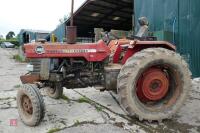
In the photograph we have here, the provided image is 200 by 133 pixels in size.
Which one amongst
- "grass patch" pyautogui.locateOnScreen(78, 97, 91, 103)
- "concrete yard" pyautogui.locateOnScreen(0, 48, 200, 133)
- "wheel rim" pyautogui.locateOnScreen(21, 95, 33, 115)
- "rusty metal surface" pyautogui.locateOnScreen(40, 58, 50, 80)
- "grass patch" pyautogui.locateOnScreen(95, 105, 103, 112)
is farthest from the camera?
"grass patch" pyautogui.locateOnScreen(78, 97, 91, 103)

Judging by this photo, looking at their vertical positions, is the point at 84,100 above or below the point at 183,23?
below

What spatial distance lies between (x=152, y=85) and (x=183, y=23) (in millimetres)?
4177

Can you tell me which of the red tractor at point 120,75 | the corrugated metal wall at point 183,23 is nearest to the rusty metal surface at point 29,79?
the red tractor at point 120,75

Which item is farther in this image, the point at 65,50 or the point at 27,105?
the point at 65,50

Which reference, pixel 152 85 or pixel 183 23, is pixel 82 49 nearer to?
pixel 152 85

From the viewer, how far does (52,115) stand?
552 cm

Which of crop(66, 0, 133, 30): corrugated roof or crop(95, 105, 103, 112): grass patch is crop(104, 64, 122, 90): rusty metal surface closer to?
crop(95, 105, 103, 112): grass patch

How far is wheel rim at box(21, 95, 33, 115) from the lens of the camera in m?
5.05

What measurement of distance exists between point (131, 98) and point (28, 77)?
5.89ft

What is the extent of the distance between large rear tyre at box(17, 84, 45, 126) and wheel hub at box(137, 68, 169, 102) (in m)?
1.62

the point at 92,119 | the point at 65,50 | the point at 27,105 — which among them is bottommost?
the point at 92,119

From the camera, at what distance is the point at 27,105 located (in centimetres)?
511

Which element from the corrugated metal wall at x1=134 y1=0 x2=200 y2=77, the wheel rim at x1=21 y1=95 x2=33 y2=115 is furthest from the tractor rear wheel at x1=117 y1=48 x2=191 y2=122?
the corrugated metal wall at x1=134 y1=0 x2=200 y2=77

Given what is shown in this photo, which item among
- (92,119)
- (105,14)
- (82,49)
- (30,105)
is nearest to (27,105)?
Answer: (30,105)
